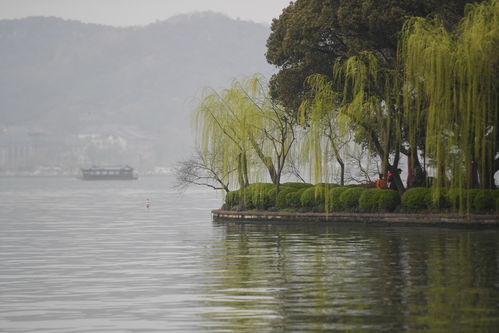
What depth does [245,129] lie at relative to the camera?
53188mm

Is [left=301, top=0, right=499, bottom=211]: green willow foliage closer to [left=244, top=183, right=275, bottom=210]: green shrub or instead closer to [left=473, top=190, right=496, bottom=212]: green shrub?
[left=473, top=190, right=496, bottom=212]: green shrub

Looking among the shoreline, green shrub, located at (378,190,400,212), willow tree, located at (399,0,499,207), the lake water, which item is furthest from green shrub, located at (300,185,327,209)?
the lake water

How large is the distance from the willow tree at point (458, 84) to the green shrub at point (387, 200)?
505 centimetres

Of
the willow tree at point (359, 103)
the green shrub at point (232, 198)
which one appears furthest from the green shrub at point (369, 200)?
the green shrub at point (232, 198)

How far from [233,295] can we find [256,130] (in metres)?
34.0

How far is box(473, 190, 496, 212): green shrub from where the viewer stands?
42.0m

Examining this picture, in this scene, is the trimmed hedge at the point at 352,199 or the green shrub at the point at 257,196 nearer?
the trimmed hedge at the point at 352,199

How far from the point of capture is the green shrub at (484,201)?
42.0 metres

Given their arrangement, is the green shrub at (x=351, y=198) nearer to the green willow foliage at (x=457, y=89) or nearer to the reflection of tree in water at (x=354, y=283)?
the green willow foliage at (x=457, y=89)

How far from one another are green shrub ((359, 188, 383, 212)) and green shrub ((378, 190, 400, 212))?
0.81ft

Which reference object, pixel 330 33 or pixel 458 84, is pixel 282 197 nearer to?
pixel 330 33

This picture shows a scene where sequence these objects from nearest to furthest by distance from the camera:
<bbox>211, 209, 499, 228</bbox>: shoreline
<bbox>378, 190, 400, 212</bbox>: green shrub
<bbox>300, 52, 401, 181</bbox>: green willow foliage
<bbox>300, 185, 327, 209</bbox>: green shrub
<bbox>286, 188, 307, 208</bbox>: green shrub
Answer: <bbox>211, 209, 499, 228</bbox>: shoreline < <bbox>378, 190, 400, 212</bbox>: green shrub < <bbox>300, 52, 401, 181</bbox>: green willow foliage < <bbox>300, 185, 327, 209</bbox>: green shrub < <bbox>286, 188, 307, 208</bbox>: green shrub

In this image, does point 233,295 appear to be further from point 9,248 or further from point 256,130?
point 256,130

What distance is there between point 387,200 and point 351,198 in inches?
81.1
